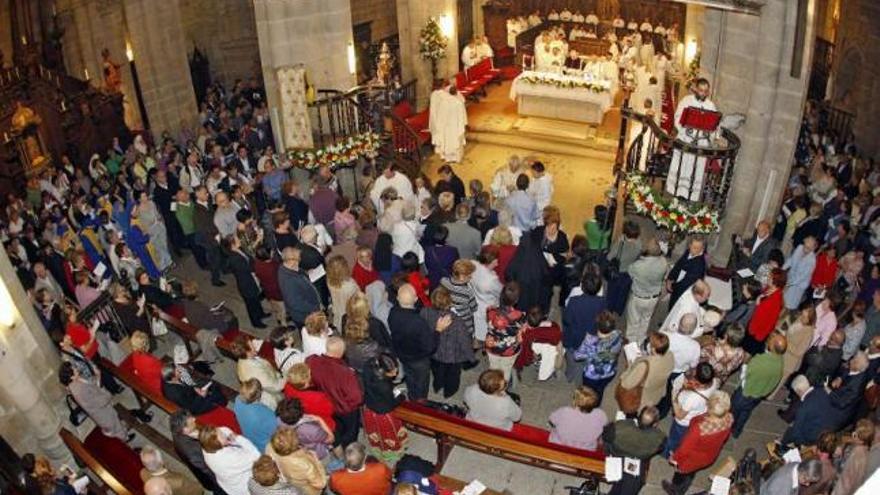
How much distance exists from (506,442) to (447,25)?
42.8 ft

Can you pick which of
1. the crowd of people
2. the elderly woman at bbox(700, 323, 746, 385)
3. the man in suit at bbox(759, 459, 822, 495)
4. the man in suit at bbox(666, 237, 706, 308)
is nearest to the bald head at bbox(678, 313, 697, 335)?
the crowd of people

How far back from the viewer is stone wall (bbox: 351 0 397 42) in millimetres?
20375

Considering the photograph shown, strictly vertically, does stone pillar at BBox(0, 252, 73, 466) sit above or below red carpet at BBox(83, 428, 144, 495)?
above

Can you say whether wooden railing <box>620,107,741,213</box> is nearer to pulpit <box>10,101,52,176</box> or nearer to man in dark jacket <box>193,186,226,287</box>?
man in dark jacket <box>193,186,226,287</box>

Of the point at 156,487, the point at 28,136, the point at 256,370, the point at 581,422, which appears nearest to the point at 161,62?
the point at 28,136

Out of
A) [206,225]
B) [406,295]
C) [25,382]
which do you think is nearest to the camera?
[406,295]

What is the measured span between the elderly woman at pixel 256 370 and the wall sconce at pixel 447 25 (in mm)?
12069

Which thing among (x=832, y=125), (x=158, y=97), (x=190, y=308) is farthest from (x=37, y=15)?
(x=832, y=125)

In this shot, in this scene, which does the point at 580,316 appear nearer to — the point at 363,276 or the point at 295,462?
the point at 363,276

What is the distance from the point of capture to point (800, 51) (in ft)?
30.6

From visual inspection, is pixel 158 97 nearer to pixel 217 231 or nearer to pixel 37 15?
pixel 37 15

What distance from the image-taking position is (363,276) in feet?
28.4

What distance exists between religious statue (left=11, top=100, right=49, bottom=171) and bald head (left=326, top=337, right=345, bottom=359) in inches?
405

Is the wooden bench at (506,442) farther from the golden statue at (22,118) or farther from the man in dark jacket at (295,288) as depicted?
the golden statue at (22,118)
